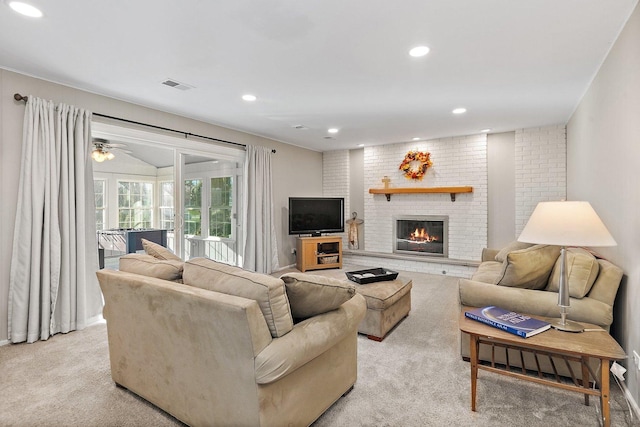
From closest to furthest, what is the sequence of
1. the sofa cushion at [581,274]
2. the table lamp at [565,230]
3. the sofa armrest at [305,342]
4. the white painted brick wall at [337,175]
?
the sofa armrest at [305,342]
the table lamp at [565,230]
the sofa cushion at [581,274]
the white painted brick wall at [337,175]

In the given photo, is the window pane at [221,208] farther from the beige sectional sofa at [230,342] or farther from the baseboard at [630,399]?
the baseboard at [630,399]

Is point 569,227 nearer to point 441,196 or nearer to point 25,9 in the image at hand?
point 25,9

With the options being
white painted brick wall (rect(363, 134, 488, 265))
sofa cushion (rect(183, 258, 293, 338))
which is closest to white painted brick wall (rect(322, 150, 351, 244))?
white painted brick wall (rect(363, 134, 488, 265))

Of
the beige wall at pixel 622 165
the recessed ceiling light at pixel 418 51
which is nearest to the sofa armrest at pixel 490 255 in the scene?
the beige wall at pixel 622 165

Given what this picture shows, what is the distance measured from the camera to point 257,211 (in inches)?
210

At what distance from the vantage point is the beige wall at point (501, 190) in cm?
535

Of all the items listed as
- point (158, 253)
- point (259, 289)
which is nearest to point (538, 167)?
point (259, 289)

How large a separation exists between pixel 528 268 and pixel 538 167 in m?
3.40

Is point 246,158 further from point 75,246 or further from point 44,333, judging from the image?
point 44,333

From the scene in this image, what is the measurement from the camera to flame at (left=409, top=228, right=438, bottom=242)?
240 inches

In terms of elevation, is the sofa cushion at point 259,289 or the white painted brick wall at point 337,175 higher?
the white painted brick wall at point 337,175

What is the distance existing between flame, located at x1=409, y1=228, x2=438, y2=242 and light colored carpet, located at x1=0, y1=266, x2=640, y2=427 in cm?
335

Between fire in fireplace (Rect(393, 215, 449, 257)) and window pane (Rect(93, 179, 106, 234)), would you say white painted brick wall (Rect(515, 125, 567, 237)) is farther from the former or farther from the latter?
window pane (Rect(93, 179, 106, 234))

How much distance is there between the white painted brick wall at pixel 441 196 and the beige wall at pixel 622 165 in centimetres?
245
